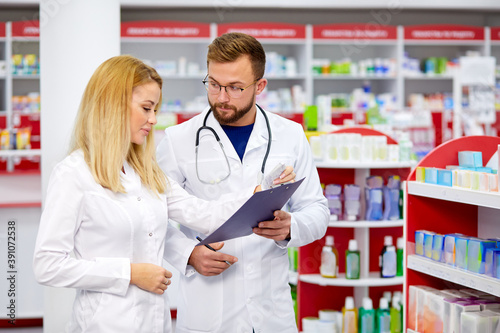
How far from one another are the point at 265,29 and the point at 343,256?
211 inches

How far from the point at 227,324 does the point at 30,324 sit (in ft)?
9.58

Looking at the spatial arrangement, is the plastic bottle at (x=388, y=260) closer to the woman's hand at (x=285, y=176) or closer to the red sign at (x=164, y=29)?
the woman's hand at (x=285, y=176)

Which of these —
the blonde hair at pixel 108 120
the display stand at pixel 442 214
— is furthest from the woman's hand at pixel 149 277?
Answer: the display stand at pixel 442 214

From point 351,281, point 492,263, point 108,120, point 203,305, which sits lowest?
point 351,281

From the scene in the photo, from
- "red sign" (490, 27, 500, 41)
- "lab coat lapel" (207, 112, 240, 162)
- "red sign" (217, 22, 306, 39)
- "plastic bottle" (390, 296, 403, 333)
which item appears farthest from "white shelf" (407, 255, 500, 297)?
"red sign" (490, 27, 500, 41)

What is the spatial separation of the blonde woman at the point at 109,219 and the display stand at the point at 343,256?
204 centimetres

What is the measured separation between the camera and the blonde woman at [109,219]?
1.62 metres

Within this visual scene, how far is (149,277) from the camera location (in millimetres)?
1697

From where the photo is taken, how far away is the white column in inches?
103

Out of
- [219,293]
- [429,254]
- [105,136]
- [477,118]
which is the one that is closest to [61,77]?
[105,136]

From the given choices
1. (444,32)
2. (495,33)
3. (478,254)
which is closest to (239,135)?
(478,254)

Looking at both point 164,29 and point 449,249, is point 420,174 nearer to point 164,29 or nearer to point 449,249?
point 449,249

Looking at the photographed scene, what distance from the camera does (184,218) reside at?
1968mm

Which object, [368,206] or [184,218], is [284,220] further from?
[368,206]
